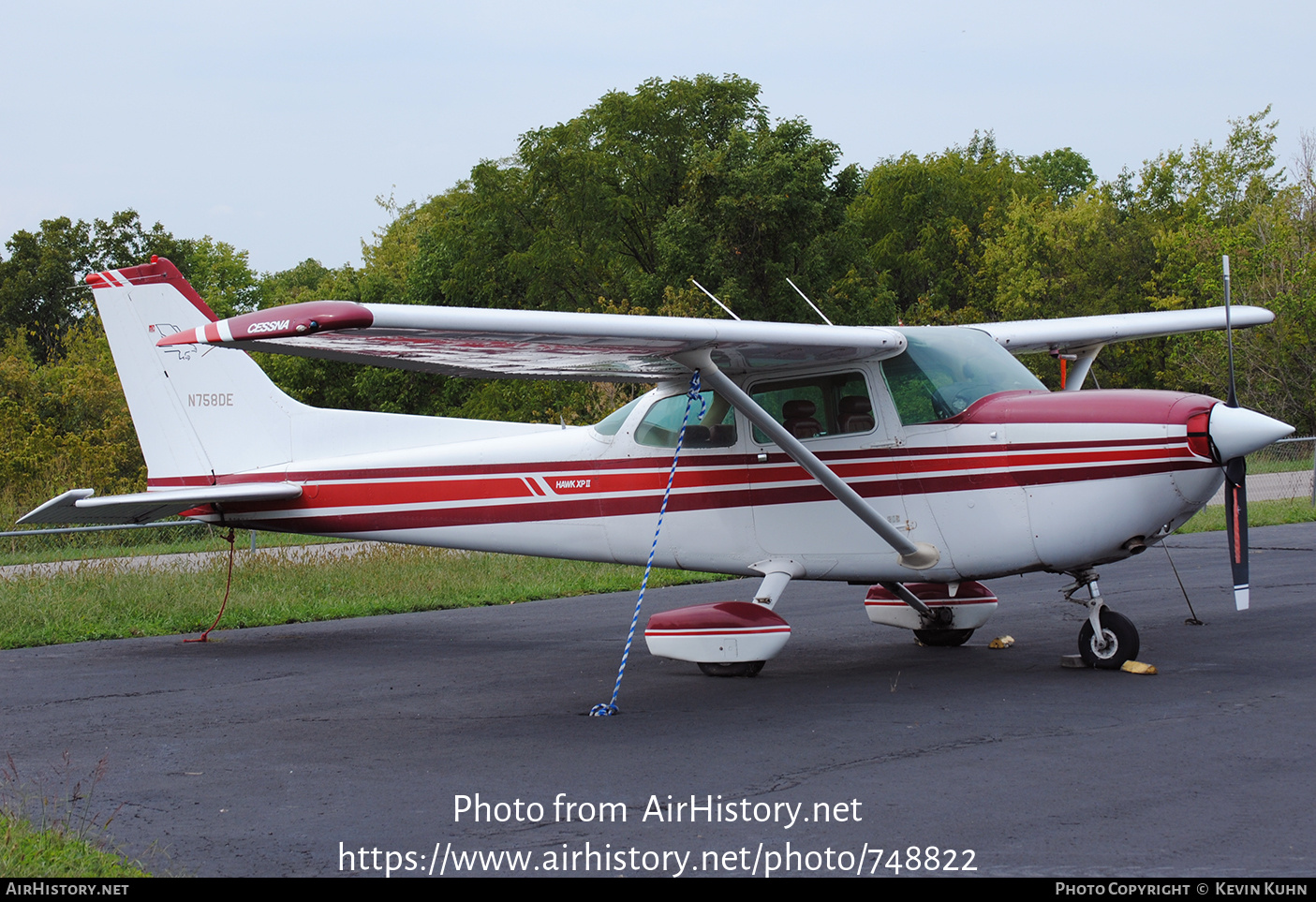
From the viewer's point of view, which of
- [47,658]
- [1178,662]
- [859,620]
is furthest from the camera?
[859,620]

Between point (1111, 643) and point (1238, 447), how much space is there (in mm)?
1643

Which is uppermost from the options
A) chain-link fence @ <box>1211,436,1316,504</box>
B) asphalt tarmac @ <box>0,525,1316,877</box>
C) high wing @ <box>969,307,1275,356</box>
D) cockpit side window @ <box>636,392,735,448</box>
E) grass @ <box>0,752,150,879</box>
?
high wing @ <box>969,307,1275,356</box>

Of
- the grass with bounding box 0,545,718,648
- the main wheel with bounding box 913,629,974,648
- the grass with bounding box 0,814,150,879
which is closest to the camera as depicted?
the grass with bounding box 0,814,150,879

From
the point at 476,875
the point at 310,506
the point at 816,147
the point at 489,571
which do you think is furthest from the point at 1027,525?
the point at 816,147

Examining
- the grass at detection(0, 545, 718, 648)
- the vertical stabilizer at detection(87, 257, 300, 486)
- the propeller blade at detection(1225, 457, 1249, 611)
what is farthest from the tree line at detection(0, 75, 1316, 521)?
the propeller blade at detection(1225, 457, 1249, 611)

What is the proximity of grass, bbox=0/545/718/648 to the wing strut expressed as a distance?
6293 millimetres

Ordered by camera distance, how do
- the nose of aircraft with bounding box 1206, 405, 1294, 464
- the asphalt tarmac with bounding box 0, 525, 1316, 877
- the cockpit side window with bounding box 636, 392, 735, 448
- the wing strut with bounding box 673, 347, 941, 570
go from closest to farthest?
the asphalt tarmac with bounding box 0, 525, 1316, 877 → the nose of aircraft with bounding box 1206, 405, 1294, 464 → the wing strut with bounding box 673, 347, 941, 570 → the cockpit side window with bounding box 636, 392, 735, 448

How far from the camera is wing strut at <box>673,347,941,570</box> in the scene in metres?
7.39

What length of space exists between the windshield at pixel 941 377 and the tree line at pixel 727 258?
1136 cm

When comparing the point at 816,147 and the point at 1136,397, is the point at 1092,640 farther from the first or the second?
the point at 816,147

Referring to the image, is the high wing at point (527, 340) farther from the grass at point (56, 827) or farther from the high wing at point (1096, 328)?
the grass at point (56, 827)

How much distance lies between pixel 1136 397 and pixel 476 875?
203 inches

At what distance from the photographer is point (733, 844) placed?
4.29 metres

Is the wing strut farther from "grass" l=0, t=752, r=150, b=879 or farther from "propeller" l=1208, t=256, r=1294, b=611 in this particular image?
"grass" l=0, t=752, r=150, b=879
